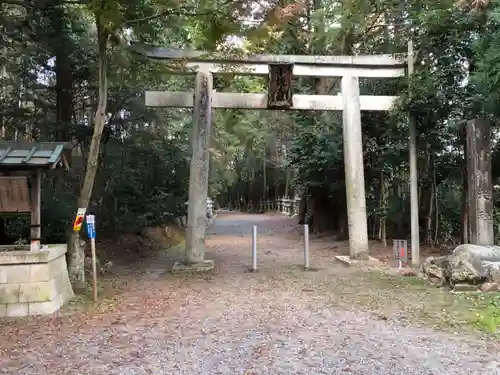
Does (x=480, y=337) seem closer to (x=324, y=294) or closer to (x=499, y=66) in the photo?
(x=324, y=294)

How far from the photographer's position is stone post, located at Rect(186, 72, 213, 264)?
10.1m

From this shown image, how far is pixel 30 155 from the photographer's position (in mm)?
Result: 6195

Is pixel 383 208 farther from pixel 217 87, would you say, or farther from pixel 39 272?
pixel 39 272

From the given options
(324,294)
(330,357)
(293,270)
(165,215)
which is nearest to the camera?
(330,357)

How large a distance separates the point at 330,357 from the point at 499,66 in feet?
17.1

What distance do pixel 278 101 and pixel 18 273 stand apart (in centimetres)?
675

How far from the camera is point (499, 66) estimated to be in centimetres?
715

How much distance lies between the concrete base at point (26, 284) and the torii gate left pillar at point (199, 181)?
380 centimetres

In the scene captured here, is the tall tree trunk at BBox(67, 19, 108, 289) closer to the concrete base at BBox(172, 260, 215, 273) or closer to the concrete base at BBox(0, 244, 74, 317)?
the concrete base at BBox(0, 244, 74, 317)

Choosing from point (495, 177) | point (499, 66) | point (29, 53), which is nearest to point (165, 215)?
point (29, 53)

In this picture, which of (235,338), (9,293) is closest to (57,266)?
(9,293)

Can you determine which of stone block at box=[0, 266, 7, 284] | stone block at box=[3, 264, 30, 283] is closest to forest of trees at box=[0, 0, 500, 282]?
stone block at box=[3, 264, 30, 283]

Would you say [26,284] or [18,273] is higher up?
[18,273]

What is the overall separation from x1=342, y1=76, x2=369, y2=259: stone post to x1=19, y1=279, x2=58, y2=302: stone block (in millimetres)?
6805
